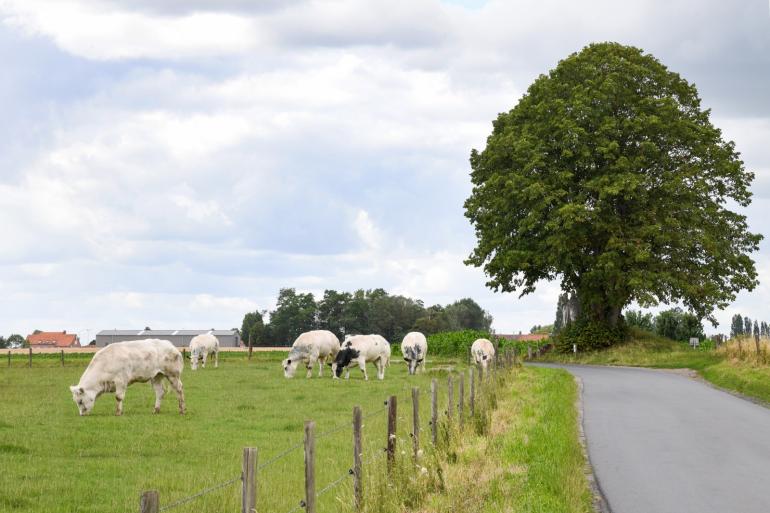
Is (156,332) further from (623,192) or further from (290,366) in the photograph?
(290,366)

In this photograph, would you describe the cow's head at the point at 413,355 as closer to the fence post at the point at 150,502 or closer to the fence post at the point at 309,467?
the fence post at the point at 309,467

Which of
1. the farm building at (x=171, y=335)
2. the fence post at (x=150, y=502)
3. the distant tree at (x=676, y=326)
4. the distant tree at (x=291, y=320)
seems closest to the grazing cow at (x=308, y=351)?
the fence post at (x=150, y=502)

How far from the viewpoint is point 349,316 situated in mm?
133000

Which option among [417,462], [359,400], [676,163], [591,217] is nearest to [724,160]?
[676,163]

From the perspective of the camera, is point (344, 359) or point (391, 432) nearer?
point (391, 432)

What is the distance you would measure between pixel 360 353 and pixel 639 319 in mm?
43737

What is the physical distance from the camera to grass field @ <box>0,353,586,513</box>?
1289 centimetres

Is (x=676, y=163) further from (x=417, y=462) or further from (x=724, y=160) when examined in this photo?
(x=417, y=462)

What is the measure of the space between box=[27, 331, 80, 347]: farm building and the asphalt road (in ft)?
482

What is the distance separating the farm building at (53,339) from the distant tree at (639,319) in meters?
111

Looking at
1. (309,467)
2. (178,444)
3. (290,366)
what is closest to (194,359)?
(290,366)

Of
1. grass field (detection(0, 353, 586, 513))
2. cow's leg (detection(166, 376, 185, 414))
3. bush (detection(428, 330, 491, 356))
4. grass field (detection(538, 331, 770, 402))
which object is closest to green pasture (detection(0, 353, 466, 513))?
grass field (detection(0, 353, 586, 513))

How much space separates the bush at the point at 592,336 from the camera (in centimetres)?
5300

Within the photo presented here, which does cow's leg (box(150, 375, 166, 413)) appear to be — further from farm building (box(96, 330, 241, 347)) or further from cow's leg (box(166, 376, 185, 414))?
farm building (box(96, 330, 241, 347))
